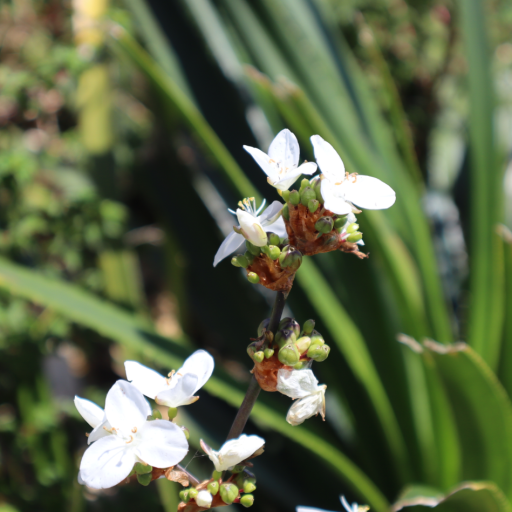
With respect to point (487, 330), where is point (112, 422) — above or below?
above

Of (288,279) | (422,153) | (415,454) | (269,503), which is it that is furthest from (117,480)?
(422,153)

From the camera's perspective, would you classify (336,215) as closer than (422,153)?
Yes

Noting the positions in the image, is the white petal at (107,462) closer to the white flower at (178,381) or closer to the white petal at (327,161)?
the white flower at (178,381)

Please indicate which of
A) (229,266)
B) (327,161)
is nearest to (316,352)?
(327,161)

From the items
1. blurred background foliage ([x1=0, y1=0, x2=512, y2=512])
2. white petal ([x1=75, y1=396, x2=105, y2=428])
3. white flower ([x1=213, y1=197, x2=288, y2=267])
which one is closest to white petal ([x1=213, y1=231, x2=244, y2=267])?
white flower ([x1=213, y1=197, x2=288, y2=267])

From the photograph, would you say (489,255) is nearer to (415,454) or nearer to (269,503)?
(415,454)

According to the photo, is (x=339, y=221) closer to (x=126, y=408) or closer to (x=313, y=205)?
(x=313, y=205)
